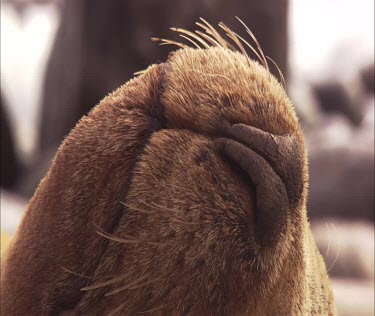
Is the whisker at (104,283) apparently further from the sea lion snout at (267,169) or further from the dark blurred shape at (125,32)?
the dark blurred shape at (125,32)

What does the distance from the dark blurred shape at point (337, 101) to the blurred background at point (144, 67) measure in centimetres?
1

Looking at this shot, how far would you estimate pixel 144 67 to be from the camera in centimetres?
201

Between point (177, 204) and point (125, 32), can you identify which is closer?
point (177, 204)

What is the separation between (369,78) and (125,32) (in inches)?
86.3

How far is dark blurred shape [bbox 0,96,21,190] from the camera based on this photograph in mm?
2711

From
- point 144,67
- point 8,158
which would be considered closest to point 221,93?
point 144,67

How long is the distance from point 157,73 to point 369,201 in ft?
6.38

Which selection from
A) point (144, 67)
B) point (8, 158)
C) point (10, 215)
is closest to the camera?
point (10, 215)

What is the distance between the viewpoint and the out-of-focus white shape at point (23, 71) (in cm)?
303

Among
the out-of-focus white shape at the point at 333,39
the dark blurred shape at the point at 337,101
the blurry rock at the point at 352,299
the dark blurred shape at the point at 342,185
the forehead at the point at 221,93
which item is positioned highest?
the out-of-focus white shape at the point at 333,39

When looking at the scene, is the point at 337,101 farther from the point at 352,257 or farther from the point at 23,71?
the point at 352,257

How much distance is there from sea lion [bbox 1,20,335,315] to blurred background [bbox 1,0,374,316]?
45 cm

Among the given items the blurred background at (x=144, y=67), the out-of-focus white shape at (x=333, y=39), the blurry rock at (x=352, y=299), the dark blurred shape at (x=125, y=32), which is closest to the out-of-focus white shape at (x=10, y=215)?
the blurred background at (x=144, y=67)

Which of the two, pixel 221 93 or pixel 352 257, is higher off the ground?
pixel 221 93
